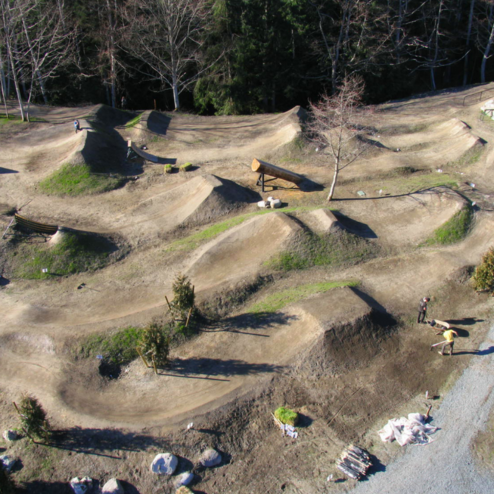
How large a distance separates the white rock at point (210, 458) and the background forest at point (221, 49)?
4106 cm

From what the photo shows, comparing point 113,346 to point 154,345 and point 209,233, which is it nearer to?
point 154,345

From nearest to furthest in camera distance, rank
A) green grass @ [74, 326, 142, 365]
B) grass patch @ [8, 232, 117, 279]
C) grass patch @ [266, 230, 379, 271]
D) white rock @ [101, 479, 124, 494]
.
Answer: white rock @ [101, 479, 124, 494]
green grass @ [74, 326, 142, 365]
grass patch @ [266, 230, 379, 271]
grass patch @ [8, 232, 117, 279]

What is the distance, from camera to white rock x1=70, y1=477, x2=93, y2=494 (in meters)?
13.6

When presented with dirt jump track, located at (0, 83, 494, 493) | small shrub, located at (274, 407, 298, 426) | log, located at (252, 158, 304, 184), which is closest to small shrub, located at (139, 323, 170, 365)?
dirt jump track, located at (0, 83, 494, 493)

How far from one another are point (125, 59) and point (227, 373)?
4968 centimetres

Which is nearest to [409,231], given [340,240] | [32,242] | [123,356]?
[340,240]

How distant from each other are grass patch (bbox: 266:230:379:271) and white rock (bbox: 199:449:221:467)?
11.0 meters

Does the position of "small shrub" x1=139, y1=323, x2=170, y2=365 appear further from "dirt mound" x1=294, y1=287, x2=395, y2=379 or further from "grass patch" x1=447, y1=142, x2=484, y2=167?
"grass patch" x1=447, y1=142, x2=484, y2=167

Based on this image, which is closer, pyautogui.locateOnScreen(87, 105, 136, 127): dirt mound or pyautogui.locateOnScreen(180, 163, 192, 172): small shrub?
pyautogui.locateOnScreen(180, 163, 192, 172): small shrub

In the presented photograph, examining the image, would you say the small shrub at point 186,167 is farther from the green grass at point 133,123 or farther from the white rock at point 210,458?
the white rock at point 210,458

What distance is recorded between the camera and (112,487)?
13594 millimetres

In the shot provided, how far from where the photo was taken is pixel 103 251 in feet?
84.0

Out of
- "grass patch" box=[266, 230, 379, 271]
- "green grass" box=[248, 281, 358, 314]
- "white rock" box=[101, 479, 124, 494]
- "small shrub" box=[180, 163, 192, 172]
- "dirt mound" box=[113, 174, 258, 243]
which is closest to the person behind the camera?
"white rock" box=[101, 479, 124, 494]

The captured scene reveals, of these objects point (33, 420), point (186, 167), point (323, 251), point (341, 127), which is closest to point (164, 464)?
point (33, 420)
